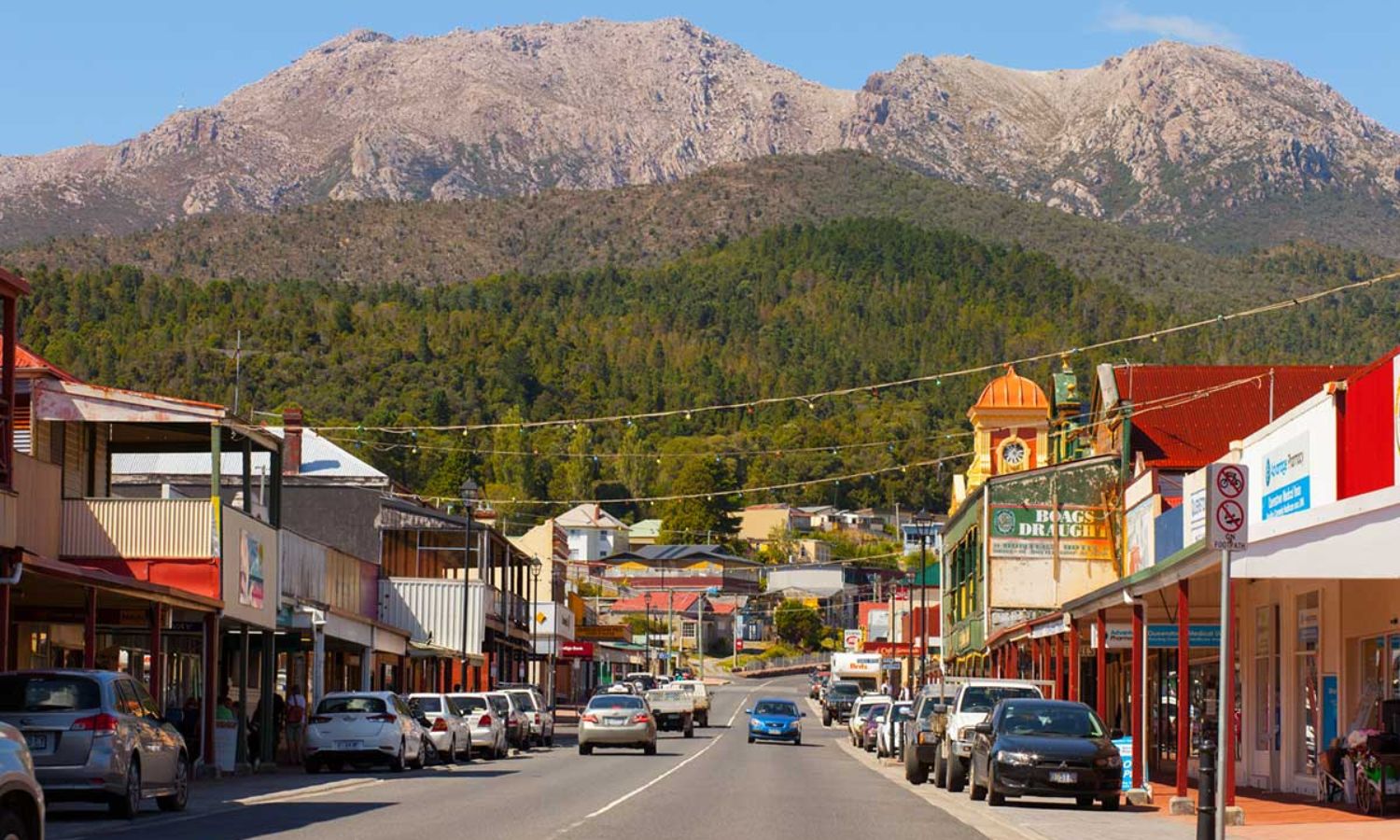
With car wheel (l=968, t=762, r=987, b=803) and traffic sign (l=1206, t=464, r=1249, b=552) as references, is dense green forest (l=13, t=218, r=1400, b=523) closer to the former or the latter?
car wheel (l=968, t=762, r=987, b=803)

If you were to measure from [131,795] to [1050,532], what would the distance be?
4198 cm

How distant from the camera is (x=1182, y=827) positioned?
2495 centimetres

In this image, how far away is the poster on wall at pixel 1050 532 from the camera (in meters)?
60.1

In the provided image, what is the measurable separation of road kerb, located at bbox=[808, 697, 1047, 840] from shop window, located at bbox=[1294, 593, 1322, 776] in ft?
16.8

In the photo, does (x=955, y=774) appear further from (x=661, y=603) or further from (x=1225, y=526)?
(x=661, y=603)

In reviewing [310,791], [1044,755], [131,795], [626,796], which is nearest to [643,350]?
[310,791]

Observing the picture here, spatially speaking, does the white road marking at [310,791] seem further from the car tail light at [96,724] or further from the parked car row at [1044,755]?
the parked car row at [1044,755]

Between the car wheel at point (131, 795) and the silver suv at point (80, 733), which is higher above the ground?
the silver suv at point (80, 733)

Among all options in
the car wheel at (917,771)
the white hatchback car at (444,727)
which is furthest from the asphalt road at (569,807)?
the white hatchback car at (444,727)

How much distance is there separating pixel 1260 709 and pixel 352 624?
70.5 ft

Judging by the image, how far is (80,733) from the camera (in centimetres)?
2188

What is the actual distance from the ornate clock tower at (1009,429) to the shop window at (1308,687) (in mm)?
39569

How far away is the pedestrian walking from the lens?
41406 millimetres

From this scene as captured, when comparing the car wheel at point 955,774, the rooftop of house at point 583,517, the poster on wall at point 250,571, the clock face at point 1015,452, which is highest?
the rooftop of house at point 583,517
